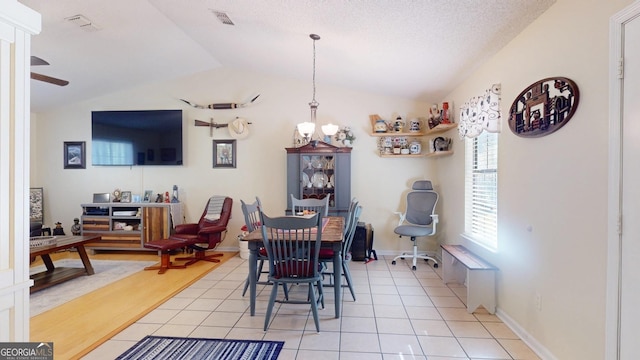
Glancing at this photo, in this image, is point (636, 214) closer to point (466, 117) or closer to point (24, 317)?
point (466, 117)

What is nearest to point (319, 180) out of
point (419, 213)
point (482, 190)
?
point (419, 213)

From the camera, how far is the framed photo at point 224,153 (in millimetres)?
5262

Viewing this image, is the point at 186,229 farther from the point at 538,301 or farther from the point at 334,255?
the point at 538,301

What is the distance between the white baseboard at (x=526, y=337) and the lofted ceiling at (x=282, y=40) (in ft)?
7.73

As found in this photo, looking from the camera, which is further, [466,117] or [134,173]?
[134,173]

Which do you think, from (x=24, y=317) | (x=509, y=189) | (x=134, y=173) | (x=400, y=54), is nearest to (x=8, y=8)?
(x=24, y=317)

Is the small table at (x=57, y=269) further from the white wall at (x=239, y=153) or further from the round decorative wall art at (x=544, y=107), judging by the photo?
the round decorative wall art at (x=544, y=107)

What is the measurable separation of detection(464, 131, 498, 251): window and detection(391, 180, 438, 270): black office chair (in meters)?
0.81

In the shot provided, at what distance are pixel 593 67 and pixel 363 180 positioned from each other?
3.47 meters

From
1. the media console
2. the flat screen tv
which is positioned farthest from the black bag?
the flat screen tv

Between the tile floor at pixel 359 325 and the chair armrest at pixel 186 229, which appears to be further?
the chair armrest at pixel 186 229

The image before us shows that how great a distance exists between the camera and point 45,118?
5.52m

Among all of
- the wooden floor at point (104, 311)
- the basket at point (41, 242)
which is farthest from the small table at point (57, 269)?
the wooden floor at point (104, 311)

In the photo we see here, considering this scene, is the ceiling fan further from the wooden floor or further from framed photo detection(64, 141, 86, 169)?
framed photo detection(64, 141, 86, 169)
